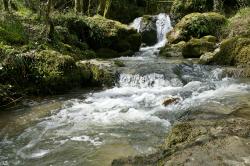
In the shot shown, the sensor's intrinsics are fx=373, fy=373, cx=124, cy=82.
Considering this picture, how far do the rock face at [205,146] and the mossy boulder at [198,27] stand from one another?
13931 millimetres

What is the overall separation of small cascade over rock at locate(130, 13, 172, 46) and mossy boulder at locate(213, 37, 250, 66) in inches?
292

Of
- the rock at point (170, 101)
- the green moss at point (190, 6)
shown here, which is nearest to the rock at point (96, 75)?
the rock at point (170, 101)

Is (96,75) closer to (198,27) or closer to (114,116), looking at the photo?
(114,116)

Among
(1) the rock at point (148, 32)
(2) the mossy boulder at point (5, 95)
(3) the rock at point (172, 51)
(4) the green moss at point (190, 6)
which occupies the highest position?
(4) the green moss at point (190, 6)

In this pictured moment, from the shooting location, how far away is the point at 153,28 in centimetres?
2138

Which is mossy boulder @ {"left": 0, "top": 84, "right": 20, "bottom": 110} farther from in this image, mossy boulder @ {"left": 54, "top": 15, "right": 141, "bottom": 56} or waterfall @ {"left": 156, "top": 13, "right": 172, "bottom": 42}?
waterfall @ {"left": 156, "top": 13, "right": 172, "bottom": 42}

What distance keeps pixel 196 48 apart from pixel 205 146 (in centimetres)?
1175

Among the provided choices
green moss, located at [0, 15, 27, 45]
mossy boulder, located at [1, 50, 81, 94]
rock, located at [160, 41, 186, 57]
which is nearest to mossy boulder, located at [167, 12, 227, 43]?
rock, located at [160, 41, 186, 57]

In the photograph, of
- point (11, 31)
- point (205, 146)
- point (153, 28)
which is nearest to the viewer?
point (205, 146)

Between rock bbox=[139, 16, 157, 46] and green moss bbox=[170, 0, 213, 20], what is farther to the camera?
green moss bbox=[170, 0, 213, 20]

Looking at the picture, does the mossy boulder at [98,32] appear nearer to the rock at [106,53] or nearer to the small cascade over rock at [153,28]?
the rock at [106,53]

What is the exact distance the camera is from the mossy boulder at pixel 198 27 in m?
18.3

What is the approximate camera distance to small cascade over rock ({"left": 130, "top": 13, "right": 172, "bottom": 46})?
2106 cm

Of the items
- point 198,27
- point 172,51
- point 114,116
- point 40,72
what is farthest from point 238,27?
point 114,116
